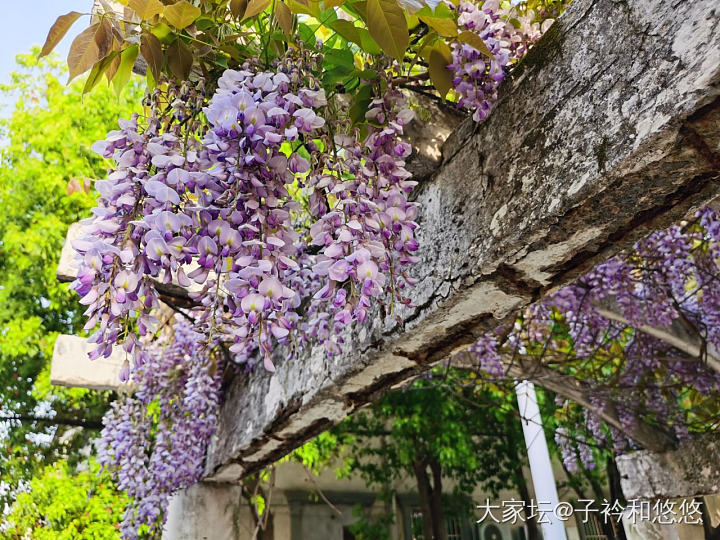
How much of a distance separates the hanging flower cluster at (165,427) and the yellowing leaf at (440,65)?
1629 mm

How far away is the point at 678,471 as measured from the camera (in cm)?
334

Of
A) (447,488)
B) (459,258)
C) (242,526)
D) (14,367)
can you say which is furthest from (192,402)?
(447,488)

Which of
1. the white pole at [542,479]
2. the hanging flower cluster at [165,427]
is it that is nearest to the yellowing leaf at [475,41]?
the hanging flower cluster at [165,427]

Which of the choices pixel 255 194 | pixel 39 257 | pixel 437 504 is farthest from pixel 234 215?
pixel 437 504

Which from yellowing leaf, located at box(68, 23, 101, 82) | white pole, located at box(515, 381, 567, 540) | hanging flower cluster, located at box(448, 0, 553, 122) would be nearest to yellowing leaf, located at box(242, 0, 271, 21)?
yellowing leaf, located at box(68, 23, 101, 82)

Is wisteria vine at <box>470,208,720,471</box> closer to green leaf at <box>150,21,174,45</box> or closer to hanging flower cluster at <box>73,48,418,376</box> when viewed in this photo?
hanging flower cluster at <box>73,48,418,376</box>

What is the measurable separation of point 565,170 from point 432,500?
693 centimetres

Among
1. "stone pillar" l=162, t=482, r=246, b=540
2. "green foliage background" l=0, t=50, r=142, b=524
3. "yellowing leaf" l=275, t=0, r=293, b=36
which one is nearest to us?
"yellowing leaf" l=275, t=0, r=293, b=36

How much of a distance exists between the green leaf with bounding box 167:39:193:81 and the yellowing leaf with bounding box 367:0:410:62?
31cm

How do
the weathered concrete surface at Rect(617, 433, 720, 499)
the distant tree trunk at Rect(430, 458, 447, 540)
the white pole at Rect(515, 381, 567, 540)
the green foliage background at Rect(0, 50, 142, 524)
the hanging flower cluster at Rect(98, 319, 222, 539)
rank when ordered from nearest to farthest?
1. the hanging flower cluster at Rect(98, 319, 222, 539)
2. the weathered concrete surface at Rect(617, 433, 720, 499)
3. the white pole at Rect(515, 381, 567, 540)
4. the green foliage background at Rect(0, 50, 142, 524)
5. the distant tree trunk at Rect(430, 458, 447, 540)

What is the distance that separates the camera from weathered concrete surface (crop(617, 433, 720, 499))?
3.25 metres

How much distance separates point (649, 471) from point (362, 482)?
16.2 feet

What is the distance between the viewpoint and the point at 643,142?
0.71 m

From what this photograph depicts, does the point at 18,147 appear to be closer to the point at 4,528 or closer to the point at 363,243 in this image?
the point at 4,528
